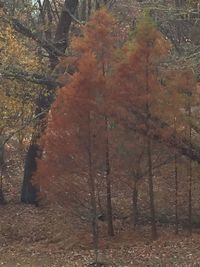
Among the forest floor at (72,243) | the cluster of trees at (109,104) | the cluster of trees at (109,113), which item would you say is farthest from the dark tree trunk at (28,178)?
the cluster of trees at (109,113)

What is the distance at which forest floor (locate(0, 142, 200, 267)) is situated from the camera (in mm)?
14273

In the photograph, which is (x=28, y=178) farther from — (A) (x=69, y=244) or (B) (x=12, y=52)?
(B) (x=12, y=52)

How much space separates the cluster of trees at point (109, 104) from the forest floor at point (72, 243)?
0.69 meters

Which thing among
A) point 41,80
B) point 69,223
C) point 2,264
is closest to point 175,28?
point 41,80

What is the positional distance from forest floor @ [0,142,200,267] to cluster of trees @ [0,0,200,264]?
2.25 ft

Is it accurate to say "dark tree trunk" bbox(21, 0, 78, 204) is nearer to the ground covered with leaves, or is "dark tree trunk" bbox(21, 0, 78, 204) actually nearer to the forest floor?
the forest floor

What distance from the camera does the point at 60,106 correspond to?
Answer: 14328mm

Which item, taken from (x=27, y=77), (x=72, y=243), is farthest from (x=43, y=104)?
(x=72, y=243)

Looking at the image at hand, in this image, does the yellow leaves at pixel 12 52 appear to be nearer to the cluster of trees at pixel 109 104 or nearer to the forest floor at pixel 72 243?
the cluster of trees at pixel 109 104

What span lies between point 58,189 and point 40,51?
6764 millimetres

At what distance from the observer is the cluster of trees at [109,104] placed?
561 inches

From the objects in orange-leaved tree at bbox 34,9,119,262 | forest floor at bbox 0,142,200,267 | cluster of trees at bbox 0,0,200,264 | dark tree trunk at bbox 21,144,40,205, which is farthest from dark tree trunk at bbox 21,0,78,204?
orange-leaved tree at bbox 34,9,119,262

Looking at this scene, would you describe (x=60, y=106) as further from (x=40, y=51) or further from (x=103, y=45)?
(x=40, y=51)

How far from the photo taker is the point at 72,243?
17000mm
